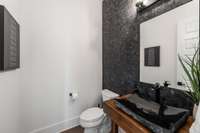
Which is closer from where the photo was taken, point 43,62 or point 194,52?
point 194,52

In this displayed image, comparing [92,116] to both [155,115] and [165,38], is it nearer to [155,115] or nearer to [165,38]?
[155,115]

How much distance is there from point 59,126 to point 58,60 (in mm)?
1151

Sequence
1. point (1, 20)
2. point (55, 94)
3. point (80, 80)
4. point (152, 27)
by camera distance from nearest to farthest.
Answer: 1. point (1, 20)
2. point (152, 27)
3. point (55, 94)
4. point (80, 80)

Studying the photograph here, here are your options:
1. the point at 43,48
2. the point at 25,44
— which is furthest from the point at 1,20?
the point at 43,48

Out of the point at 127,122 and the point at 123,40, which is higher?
the point at 123,40

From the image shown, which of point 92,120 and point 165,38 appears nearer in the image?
point 165,38

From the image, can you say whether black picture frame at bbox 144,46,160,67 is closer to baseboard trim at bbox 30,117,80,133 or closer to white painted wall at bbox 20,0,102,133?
white painted wall at bbox 20,0,102,133

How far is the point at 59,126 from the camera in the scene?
2.19 m

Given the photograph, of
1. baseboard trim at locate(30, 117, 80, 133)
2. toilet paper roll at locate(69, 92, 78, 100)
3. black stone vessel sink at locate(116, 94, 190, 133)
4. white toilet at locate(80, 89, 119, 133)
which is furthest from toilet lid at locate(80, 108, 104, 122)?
black stone vessel sink at locate(116, 94, 190, 133)

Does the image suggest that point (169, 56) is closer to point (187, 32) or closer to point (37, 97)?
point (187, 32)

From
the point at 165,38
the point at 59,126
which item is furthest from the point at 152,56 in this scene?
the point at 59,126

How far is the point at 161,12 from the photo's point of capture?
1.41 m

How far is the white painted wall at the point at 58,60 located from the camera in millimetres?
1854

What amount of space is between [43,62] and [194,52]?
196cm
